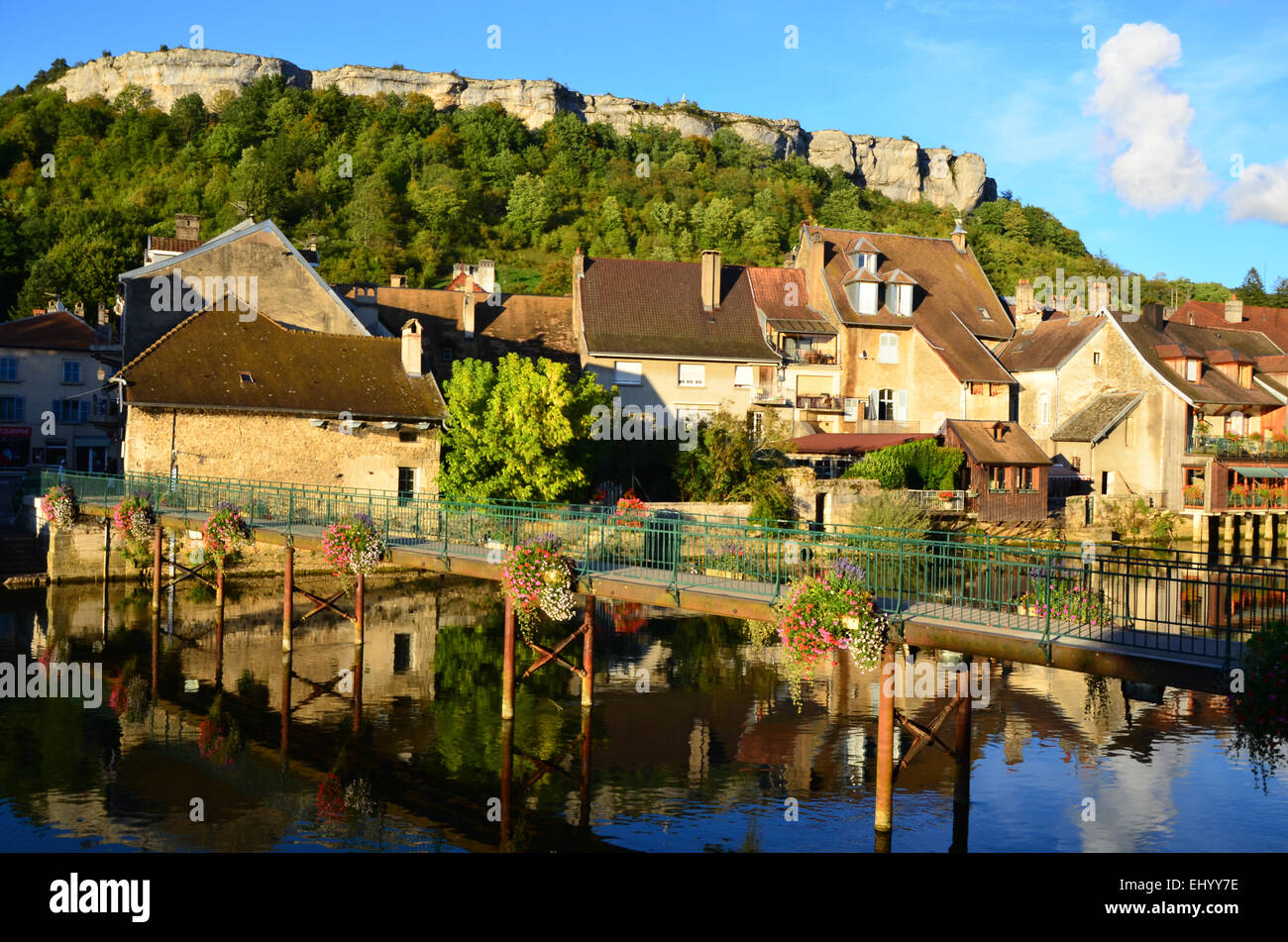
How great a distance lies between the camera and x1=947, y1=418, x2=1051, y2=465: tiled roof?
41219 mm

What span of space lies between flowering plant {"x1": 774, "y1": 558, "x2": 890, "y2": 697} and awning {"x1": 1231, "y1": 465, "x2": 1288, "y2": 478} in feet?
132

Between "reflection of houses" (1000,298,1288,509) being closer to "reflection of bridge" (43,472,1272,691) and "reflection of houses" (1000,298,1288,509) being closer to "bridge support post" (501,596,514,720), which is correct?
"reflection of bridge" (43,472,1272,691)

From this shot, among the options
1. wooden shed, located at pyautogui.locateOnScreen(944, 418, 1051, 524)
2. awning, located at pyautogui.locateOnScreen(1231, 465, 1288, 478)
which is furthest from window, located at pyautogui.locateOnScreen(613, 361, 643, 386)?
awning, located at pyautogui.locateOnScreen(1231, 465, 1288, 478)

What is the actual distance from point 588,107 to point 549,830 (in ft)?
368

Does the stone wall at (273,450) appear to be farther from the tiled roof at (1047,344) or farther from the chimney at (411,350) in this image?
the tiled roof at (1047,344)

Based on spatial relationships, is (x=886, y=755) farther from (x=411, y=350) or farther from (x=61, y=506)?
(x=411, y=350)

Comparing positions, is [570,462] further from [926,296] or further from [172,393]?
[926,296]

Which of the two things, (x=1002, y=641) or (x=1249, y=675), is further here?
(x=1002, y=641)

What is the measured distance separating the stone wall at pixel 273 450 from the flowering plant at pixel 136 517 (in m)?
4.05

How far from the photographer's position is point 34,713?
18219mm
